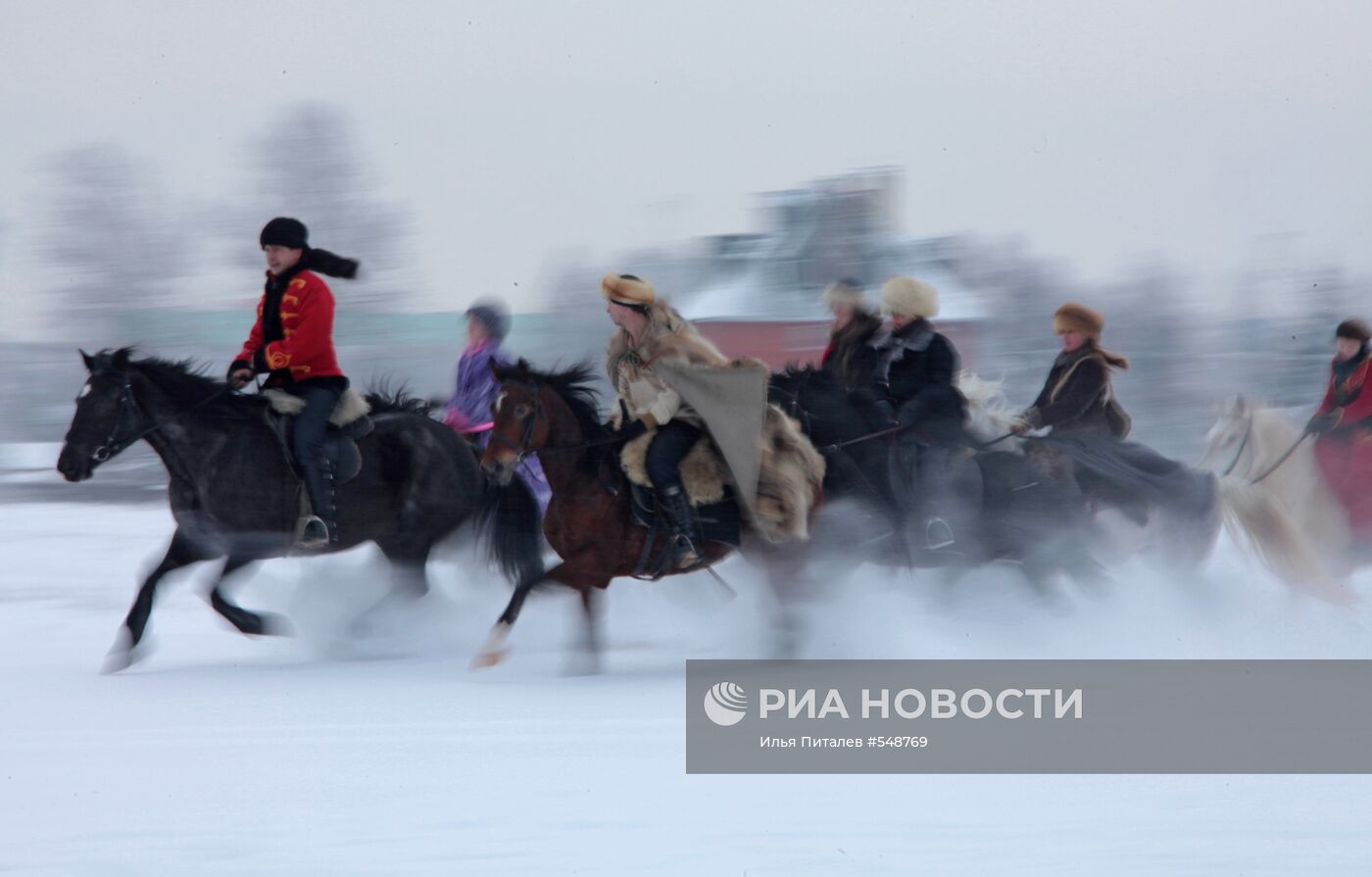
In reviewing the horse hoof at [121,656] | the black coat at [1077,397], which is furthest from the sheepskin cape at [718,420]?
the horse hoof at [121,656]

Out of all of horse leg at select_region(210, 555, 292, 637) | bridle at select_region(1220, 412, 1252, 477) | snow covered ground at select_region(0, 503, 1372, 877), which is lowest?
snow covered ground at select_region(0, 503, 1372, 877)

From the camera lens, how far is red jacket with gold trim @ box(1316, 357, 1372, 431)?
22.4 ft

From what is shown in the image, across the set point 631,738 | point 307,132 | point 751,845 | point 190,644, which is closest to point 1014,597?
point 631,738

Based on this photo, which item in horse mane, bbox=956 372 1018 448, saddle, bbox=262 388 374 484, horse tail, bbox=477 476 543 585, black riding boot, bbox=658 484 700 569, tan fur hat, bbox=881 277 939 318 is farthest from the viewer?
horse mane, bbox=956 372 1018 448

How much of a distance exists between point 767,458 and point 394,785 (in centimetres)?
205

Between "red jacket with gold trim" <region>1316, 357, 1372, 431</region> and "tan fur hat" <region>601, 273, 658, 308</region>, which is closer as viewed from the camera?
"tan fur hat" <region>601, 273, 658, 308</region>

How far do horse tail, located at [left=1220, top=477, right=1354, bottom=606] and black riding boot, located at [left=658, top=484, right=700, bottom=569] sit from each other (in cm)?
275

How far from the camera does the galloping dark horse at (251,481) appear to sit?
18.4ft

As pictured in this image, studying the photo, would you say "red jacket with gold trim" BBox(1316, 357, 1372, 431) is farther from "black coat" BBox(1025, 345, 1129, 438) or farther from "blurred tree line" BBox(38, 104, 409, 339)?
"blurred tree line" BBox(38, 104, 409, 339)

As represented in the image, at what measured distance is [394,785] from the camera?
4.19 metres

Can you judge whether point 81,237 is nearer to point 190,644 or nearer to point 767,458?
point 190,644

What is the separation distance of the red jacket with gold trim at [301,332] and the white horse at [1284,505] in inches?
162

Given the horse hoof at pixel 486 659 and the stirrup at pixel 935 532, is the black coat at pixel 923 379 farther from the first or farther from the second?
the horse hoof at pixel 486 659

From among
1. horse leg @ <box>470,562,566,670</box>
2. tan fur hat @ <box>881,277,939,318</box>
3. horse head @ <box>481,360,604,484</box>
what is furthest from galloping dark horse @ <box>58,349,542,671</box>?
tan fur hat @ <box>881,277,939,318</box>
